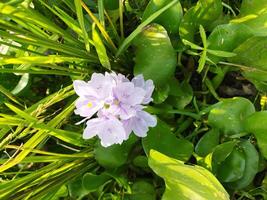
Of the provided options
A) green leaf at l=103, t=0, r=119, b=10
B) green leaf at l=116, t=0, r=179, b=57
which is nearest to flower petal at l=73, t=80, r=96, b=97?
green leaf at l=116, t=0, r=179, b=57

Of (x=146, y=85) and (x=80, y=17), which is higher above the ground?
(x=80, y=17)

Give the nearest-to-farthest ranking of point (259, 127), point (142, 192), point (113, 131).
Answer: point (113, 131)
point (259, 127)
point (142, 192)

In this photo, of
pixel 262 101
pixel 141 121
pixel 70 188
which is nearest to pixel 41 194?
pixel 70 188

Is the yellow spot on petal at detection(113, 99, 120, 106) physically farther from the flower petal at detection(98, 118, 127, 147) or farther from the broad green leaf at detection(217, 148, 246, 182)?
the broad green leaf at detection(217, 148, 246, 182)

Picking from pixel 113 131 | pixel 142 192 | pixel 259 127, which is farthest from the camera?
pixel 142 192

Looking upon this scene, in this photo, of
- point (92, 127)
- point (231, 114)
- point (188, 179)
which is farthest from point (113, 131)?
point (231, 114)

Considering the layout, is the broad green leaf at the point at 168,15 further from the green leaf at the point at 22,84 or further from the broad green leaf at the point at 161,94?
the green leaf at the point at 22,84

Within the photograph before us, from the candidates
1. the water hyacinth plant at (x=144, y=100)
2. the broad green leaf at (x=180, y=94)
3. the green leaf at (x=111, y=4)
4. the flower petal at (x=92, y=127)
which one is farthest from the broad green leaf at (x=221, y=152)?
the green leaf at (x=111, y=4)

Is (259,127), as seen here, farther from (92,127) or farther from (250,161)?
(92,127)
